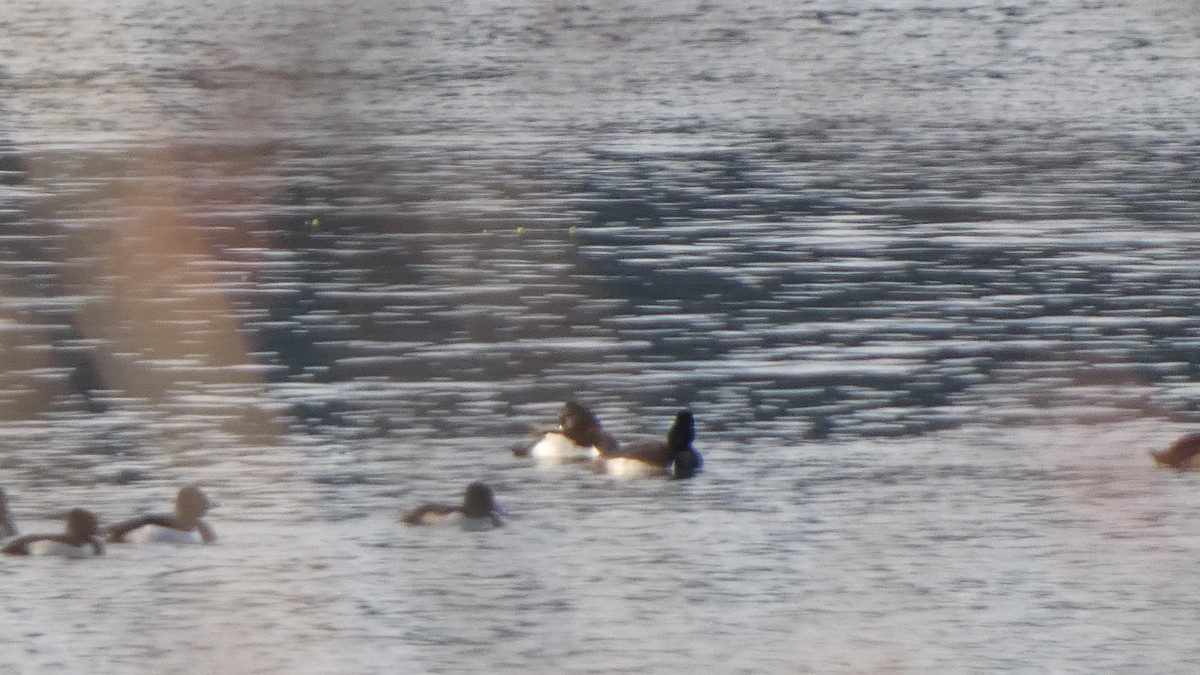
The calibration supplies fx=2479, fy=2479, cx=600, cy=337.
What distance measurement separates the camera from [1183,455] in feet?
50.9

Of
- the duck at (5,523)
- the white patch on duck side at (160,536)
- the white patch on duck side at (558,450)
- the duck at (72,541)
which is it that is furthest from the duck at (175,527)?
the white patch on duck side at (558,450)

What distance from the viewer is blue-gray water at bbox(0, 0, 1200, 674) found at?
12.2m

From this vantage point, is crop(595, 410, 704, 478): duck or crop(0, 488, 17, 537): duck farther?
crop(595, 410, 704, 478): duck

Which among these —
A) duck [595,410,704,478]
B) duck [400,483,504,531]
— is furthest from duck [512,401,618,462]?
duck [400,483,504,531]

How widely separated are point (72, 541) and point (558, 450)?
149 inches

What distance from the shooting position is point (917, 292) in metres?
24.0

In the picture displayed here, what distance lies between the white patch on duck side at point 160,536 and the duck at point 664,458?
3.13 meters

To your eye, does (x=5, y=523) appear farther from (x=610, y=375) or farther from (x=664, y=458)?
(x=610, y=375)

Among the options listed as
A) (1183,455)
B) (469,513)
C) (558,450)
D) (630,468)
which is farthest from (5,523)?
(1183,455)

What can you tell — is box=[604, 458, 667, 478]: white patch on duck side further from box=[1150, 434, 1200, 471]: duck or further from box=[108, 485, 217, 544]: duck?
box=[1150, 434, 1200, 471]: duck

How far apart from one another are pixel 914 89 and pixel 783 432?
34.2m

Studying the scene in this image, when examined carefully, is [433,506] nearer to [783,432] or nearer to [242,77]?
[783,432]

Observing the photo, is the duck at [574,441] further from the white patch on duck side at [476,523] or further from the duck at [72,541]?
the duck at [72,541]

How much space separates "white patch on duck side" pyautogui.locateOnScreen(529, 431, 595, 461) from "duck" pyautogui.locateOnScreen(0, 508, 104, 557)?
3.58 metres
